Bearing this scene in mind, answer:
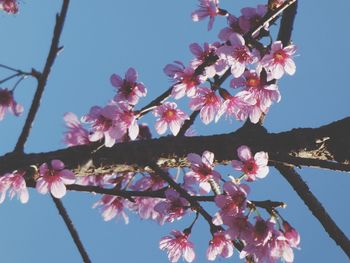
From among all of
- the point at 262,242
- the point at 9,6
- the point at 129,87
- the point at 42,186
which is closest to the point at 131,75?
the point at 129,87

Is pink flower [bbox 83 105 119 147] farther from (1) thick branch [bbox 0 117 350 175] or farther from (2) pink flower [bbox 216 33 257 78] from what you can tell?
(2) pink flower [bbox 216 33 257 78]

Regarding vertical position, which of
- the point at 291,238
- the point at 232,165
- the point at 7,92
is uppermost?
the point at 7,92

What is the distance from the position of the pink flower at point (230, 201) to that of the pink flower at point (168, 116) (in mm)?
831

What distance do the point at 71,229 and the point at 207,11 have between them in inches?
76.3

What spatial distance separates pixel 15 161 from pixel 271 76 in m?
1.70

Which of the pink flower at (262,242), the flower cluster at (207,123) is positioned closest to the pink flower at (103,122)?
the flower cluster at (207,123)

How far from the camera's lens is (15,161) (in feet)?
8.36

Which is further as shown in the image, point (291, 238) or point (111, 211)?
point (111, 211)

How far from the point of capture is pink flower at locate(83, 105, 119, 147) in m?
2.81

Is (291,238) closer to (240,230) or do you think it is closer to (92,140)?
(240,230)

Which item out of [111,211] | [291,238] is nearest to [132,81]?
[111,211]

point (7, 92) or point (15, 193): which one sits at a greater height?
point (7, 92)

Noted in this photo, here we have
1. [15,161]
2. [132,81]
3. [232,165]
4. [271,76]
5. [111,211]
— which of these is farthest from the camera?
[111,211]

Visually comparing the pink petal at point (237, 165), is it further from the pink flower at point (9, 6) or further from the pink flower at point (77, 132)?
the pink flower at point (9, 6)
